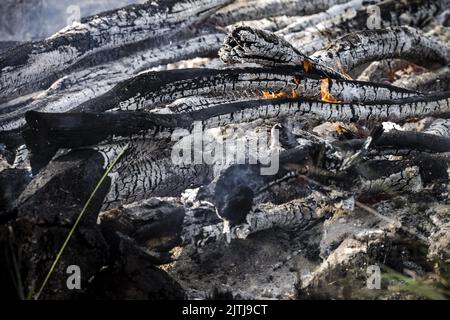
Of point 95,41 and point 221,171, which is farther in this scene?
point 95,41

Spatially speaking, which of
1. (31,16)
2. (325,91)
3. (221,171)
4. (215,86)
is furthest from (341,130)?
(31,16)

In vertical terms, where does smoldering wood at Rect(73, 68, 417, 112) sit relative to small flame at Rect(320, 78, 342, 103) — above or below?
above

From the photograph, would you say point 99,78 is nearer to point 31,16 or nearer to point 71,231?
point 71,231

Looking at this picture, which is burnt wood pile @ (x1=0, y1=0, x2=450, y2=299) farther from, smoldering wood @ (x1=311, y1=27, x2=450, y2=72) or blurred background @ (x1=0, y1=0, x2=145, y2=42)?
blurred background @ (x1=0, y1=0, x2=145, y2=42)

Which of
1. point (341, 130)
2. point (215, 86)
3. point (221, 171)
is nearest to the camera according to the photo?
point (221, 171)

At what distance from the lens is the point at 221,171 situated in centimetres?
386

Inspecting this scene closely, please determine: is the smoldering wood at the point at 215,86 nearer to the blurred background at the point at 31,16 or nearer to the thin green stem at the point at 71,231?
the thin green stem at the point at 71,231

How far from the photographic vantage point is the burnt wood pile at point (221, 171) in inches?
122

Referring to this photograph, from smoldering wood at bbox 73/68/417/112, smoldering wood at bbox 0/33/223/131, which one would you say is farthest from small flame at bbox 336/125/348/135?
smoldering wood at bbox 0/33/223/131

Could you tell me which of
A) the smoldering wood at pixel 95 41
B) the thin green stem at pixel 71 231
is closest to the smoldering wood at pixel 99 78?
the smoldering wood at pixel 95 41

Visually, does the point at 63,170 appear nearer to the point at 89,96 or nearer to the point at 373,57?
the point at 89,96

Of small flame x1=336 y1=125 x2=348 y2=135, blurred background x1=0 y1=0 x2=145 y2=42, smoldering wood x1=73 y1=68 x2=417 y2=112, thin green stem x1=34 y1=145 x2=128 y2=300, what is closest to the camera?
thin green stem x1=34 y1=145 x2=128 y2=300

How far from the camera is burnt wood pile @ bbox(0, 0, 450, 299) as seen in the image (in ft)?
10.1

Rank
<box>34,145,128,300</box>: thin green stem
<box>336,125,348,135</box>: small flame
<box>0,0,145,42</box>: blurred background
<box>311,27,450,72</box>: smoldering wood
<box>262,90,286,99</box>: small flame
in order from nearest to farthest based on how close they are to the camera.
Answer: <box>34,145,128,300</box>: thin green stem, <box>262,90,286,99</box>: small flame, <box>336,125,348,135</box>: small flame, <box>311,27,450,72</box>: smoldering wood, <box>0,0,145,42</box>: blurred background
